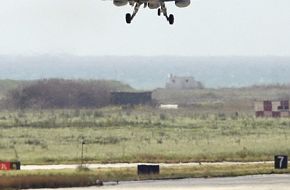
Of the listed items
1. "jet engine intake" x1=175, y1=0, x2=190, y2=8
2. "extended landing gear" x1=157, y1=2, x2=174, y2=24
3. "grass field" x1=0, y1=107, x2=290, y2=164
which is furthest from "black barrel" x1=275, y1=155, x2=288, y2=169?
"jet engine intake" x1=175, y1=0, x2=190, y2=8

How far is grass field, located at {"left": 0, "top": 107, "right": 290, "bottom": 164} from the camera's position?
5202 inches

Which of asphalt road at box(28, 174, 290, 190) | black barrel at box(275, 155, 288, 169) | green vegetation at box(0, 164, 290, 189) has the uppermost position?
black barrel at box(275, 155, 288, 169)

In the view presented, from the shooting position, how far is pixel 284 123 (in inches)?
7082

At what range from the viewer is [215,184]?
344 ft

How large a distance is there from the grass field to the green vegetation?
425 inches

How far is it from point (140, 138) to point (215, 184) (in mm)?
48854

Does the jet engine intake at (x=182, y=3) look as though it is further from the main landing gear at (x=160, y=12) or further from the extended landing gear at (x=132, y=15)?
the extended landing gear at (x=132, y=15)

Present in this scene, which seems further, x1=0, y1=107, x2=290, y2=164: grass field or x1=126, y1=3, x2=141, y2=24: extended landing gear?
x1=0, y1=107, x2=290, y2=164: grass field

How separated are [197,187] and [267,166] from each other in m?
19.9

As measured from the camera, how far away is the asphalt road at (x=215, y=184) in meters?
102

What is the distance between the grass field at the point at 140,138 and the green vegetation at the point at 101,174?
35.4 ft

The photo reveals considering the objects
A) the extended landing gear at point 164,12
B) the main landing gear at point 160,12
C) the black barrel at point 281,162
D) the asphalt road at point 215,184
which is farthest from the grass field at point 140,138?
the extended landing gear at point 164,12

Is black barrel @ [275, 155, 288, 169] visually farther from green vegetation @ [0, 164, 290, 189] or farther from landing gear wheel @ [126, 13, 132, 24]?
landing gear wheel @ [126, 13, 132, 24]

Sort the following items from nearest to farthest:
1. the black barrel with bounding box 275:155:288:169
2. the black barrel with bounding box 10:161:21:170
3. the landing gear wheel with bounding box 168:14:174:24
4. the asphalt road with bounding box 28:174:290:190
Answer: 1. the landing gear wheel with bounding box 168:14:174:24
2. the asphalt road with bounding box 28:174:290:190
3. the black barrel with bounding box 10:161:21:170
4. the black barrel with bounding box 275:155:288:169
